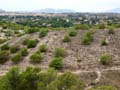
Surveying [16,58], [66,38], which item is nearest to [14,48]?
[16,58]

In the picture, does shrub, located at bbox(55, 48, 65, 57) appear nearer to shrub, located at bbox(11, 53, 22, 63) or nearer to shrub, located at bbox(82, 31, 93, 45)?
shrub, located at bbox(82, 31, 93, 45)

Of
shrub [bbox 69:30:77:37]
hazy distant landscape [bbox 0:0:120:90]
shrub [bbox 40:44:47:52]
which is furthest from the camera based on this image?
shrub [bbox 69:30:77:37]

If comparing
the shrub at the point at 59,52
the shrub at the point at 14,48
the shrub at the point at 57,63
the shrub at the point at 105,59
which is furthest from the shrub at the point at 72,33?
the shrub at the point at 57,63

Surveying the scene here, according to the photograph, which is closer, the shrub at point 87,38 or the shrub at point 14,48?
the shrub at point 87,38

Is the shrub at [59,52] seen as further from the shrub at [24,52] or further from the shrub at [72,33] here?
the shrub at [72,33]

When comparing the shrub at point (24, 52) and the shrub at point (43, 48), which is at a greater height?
the shrub at point (43, 48)

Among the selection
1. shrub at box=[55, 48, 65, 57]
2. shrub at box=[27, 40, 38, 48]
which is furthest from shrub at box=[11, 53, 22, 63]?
shrub at box=[55, 48, 65, 57]

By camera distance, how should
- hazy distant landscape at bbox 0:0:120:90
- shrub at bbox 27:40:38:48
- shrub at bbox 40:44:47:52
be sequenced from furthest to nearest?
shrub at bbox 27:40:38:48 < shrub at bbox 40:44:47:52 < hazy distant landscape at bbox 0:0:120:90

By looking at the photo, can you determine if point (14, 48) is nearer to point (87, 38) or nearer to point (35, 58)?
point (35, 58)
